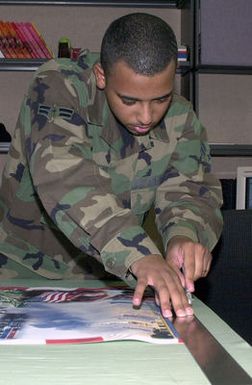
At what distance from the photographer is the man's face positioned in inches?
49.4

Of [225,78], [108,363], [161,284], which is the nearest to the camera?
[108,363]

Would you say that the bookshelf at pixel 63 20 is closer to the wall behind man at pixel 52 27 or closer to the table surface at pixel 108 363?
the wall behind man at pixel 52 27

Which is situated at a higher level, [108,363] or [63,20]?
[63,20]

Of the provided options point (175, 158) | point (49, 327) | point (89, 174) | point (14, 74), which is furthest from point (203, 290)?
point (14, 74)

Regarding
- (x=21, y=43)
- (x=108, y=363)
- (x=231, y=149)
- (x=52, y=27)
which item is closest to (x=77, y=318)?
(x=108, y=363)

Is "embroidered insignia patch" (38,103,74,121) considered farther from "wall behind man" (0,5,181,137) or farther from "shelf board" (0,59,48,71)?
"wall behind man" (0,5,181,137)

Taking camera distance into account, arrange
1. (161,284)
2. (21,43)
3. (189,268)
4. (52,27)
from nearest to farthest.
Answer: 1. (161,284)
2. (189,268)
3. (21,43)
4. (52,27)

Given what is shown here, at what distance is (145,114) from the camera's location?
1.28 meters

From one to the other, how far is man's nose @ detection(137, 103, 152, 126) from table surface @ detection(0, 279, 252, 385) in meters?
0.45

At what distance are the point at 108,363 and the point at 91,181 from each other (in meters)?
0.46

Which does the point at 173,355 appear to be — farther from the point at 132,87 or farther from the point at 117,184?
the point at 117,184

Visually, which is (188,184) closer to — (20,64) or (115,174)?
(115,174)

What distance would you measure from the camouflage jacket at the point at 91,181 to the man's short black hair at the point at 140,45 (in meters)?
0.15

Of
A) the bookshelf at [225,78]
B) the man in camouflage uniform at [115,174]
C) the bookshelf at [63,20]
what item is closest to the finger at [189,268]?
the man in camouflage uniform at [115,174]
